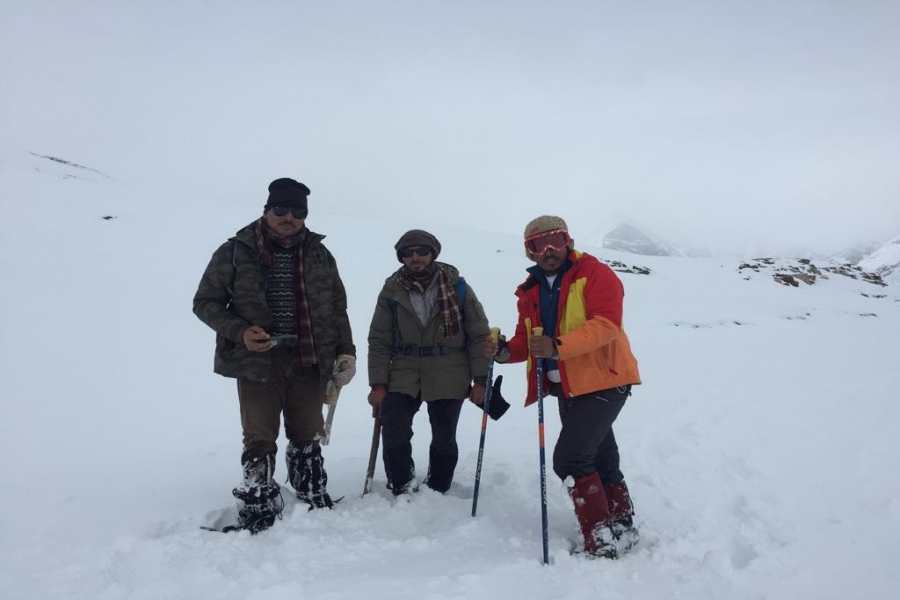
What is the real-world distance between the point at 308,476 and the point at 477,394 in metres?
1.70

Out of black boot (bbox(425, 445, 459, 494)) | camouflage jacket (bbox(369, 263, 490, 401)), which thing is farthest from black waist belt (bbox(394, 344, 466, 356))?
black boot (bbox(425, 445, 459, 494))

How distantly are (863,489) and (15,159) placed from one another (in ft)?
121

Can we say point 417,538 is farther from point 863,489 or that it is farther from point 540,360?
point 863,489

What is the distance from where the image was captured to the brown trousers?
162 inches

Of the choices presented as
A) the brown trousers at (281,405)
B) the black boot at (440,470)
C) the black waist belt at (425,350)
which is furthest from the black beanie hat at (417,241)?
the black boot at (440,470)

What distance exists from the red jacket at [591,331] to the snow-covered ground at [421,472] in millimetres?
1316

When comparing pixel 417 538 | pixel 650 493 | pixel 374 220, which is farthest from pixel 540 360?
pixel 374 220

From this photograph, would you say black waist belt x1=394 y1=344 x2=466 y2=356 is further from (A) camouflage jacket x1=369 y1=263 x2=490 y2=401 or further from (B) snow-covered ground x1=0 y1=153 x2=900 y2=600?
(B) snow-covered ground x1=0 y1=153 x2=900 y2=600

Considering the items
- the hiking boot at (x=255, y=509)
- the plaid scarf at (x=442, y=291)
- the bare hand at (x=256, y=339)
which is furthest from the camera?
the plaid scarf at (x=442, y=291)

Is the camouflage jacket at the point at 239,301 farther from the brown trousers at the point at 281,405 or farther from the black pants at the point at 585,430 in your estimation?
the black pants at the point at 585,430

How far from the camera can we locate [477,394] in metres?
4.68

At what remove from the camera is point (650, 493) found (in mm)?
4996

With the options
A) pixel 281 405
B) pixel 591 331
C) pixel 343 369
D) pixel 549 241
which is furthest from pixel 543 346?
pixel 281 405

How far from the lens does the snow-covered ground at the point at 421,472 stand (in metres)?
3.29
